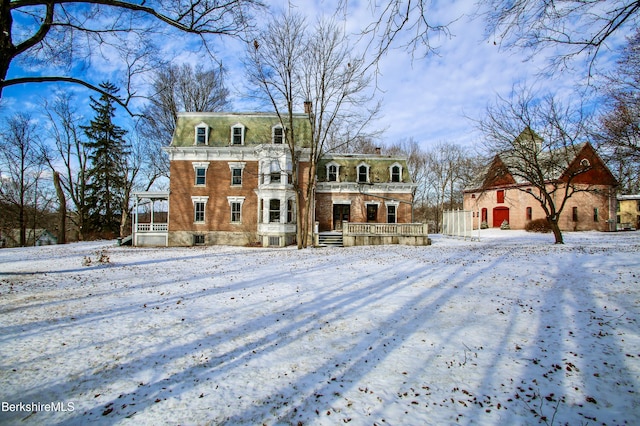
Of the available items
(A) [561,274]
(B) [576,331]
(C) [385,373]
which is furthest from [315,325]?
(A) [561,274]

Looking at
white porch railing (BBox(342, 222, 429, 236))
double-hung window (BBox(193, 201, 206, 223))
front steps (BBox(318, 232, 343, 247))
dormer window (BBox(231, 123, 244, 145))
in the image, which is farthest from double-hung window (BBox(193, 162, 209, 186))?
white porch railing (BBox(342, 222, 429, 236))

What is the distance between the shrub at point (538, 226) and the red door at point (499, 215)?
5691 mm

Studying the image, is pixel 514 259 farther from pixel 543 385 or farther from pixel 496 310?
pixel 543 385

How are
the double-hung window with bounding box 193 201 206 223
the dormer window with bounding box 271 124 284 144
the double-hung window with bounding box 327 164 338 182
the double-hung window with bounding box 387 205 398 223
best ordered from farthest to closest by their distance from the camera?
1. the double-hung window with bounding box 327 164 338 182
2. the double-hung window with bounding box 387 205 398 223
3. the double-hung window with bounding box 193 201 206 223
4. the dormer window with bounding box 271 124 284 144

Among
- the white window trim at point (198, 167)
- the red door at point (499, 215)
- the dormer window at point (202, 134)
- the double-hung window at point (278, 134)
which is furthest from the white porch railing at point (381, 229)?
the red door at point (499, 215)

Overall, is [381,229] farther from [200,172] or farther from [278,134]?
[200,172]

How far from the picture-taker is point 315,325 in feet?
21.2

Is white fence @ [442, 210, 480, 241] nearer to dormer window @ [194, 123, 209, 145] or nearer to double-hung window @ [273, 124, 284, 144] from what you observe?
double-hung window @ [273, 124, 284, 144]

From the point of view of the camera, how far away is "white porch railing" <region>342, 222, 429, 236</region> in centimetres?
2227

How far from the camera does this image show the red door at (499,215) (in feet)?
126

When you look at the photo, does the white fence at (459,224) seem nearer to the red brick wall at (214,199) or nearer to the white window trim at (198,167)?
the red brick wall at (214,199)

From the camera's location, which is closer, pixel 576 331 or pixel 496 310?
pixel 576 331

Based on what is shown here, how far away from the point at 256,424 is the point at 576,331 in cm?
598

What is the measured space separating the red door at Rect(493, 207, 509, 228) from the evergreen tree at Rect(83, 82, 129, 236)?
44626 mm
